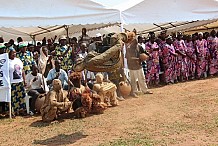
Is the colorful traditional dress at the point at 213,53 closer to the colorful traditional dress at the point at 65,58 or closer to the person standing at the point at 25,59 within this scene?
the colorful traditional dress at the point at 65,58

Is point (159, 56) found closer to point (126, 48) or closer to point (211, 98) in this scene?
point (126, 48)

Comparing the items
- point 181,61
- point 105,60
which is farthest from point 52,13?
point 181,61

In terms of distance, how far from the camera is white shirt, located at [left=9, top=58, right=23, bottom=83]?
7945 mm

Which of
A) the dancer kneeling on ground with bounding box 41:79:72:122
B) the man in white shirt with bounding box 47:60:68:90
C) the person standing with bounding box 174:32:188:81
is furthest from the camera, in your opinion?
the person standing with bounding box 174:32:188:81

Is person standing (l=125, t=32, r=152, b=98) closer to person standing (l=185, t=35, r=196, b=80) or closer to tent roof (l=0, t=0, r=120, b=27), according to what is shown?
tent roof (l=0, t=0, r=120, b=27)

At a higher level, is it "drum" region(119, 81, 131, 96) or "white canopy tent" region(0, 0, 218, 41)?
"white canopy tent" region(0, 0, 218, 41)

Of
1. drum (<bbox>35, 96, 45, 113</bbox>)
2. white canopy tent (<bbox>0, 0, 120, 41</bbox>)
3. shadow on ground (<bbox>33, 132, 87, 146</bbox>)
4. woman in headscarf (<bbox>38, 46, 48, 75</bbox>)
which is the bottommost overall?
shadow on ground (<bbox>33, 132, 87, 146</bbox>)

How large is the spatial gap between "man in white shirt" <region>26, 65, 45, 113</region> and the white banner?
51 centimetres

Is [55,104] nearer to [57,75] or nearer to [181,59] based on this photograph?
[57,75]

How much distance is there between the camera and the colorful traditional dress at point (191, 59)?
11.8m

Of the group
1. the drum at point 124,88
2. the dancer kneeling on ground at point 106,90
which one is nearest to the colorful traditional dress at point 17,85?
the dancer kneeling on ground at point 106,90

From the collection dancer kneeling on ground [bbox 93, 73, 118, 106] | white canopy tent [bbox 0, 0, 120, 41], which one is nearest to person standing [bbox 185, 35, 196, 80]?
white canopy tent [bbox 0, 0, 120, 41]

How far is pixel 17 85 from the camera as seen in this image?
821 centimetres

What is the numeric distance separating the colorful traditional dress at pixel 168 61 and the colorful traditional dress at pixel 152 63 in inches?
9.9
